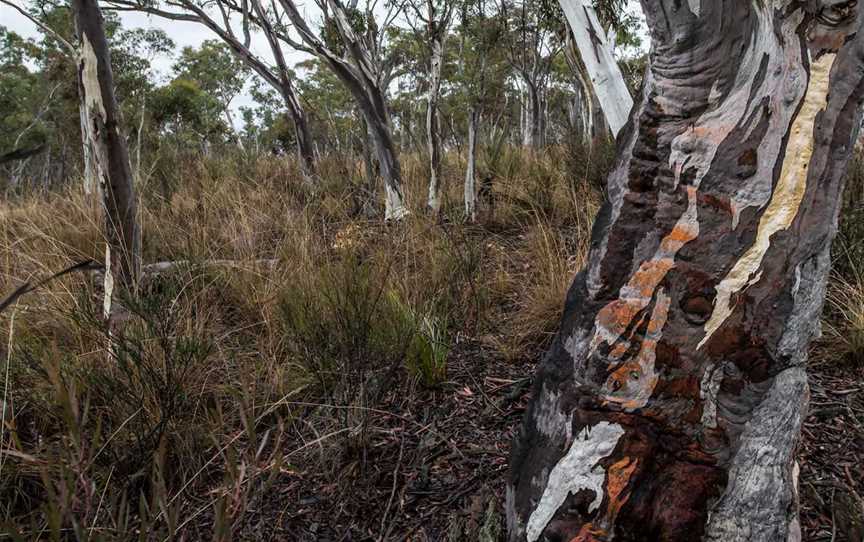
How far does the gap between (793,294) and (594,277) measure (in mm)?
380

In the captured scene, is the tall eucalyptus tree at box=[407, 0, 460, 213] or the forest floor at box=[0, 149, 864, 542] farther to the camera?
the tall eucalyptus tree at box=[407, 0, 460, 213]

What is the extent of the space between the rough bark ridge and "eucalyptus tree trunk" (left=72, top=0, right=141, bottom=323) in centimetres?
233

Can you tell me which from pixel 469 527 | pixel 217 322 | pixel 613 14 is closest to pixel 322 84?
pixel 613 14

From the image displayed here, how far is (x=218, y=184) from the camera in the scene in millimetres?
6672

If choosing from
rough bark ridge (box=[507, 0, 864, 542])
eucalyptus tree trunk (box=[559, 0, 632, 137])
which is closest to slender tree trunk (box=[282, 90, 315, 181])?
eucalyptus tree trunk (box=[559, 0, 632, 137])

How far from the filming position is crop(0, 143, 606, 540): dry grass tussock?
1439 mm

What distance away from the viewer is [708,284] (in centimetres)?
101

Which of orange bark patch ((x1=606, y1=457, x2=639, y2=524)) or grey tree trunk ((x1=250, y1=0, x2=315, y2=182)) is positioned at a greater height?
grey tree trunk ((x1=250, y1=0, x2=315, y2=182))

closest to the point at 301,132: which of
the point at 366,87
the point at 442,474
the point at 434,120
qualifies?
the point at 366,87

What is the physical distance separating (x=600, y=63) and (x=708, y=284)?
199 cm

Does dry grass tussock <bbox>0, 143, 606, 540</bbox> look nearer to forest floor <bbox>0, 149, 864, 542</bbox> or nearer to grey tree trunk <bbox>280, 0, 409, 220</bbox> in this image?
forest floor <bbox>0, 149, 864, 542</bbox>

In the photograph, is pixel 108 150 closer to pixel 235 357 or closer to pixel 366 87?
pixel 235 357

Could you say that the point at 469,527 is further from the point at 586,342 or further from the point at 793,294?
the point at 793,294

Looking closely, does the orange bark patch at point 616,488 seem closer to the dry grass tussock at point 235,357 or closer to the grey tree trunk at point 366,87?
the dry grass tussock at point 235,357
